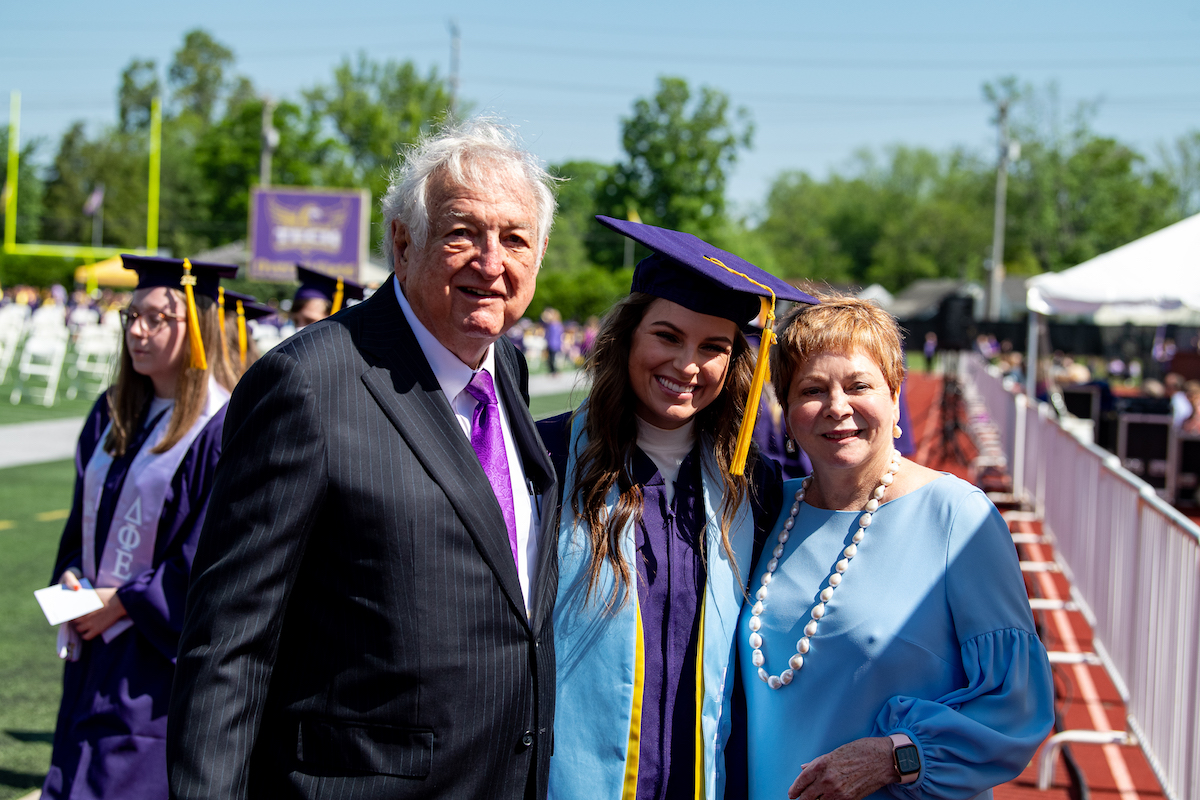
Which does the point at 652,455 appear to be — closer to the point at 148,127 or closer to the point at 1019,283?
the point at 1019,283

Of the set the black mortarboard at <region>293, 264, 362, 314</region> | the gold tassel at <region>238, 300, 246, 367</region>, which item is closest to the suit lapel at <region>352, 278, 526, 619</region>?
the gold tassel at <region>238, 300, 246, 367</region>

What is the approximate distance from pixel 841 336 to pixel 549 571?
31.7 inches

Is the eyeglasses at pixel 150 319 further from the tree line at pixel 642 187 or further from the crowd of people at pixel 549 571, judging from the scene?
the tree line at pixel 642 187

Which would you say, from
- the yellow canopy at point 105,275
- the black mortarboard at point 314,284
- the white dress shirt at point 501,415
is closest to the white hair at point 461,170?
the white dress shirt at point 501,415

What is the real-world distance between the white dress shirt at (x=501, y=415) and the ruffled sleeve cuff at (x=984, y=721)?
2.60ft

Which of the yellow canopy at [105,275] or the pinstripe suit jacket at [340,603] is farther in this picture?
the yellow canopy at [105,275]

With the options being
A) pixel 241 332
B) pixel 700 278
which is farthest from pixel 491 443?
pixel 241 332

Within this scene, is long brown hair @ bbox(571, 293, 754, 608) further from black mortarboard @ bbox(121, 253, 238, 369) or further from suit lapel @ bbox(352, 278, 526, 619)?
black mortarboard @ bbox(121, 253, 238, 369)

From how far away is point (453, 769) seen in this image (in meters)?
1.74

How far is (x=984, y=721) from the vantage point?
1.87 metres

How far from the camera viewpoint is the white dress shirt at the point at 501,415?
75.5 inches

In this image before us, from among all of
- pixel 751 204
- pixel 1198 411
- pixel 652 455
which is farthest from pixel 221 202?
pixel 652 455

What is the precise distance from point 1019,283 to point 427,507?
68448 millimetres

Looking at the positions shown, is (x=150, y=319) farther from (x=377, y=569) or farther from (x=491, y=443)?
(x=377, y=569)
